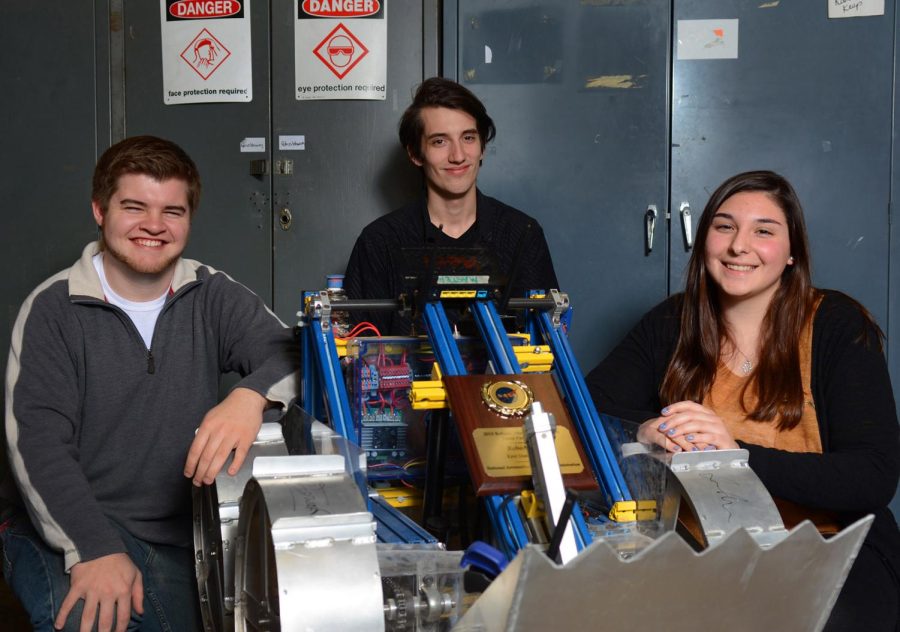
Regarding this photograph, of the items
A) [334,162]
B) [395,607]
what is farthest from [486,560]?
[334,162]

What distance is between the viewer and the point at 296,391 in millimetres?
1799

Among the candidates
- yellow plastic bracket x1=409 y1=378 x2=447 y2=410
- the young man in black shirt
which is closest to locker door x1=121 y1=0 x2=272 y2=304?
the young man in black shirt

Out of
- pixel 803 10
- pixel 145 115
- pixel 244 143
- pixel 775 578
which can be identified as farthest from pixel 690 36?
pixel 775 578

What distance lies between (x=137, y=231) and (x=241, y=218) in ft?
Result: 4.65

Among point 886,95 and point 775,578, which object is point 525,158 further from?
point 775,578

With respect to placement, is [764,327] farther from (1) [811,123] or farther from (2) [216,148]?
(2) [216,148]

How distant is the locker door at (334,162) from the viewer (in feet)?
10.5

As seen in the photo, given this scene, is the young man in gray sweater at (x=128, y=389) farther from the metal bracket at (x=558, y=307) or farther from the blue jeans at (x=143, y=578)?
the metal bracket at (x=558, y=307)

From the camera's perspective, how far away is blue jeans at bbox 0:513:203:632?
5.49 ft

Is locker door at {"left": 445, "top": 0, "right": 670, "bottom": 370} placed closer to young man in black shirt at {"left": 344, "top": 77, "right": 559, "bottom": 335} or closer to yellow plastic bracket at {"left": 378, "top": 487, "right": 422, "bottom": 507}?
young man in black shirt at {"left": 344, "top": 77, "right": 559, "bottom": 335}

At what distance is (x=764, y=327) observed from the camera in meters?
1.91

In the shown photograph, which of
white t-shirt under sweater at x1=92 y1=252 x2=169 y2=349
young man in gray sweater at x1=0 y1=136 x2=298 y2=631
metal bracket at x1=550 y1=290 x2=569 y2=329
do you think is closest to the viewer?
young man in gray sweater at x1=0 y1=136 x2=298 y2=631

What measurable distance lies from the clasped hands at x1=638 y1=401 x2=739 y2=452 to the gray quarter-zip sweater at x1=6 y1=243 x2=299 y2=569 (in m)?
0.72

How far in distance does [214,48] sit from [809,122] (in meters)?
2.08
